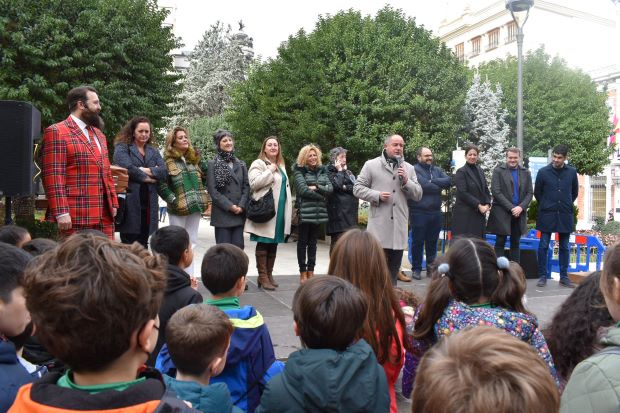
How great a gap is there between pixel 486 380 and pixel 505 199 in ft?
25.3

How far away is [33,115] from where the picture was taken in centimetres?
559

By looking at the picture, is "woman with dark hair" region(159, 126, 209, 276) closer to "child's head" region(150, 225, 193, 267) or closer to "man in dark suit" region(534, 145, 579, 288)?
"child's head" region(150, 225, 193, 267)

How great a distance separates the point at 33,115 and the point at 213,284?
332 cm

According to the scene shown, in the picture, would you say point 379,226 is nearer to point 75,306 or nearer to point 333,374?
point 333,374

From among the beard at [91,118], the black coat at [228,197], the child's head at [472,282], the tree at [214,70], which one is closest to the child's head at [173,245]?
the child's head at [472,282]

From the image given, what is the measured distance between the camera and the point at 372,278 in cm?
328

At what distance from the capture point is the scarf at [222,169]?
7016 mm

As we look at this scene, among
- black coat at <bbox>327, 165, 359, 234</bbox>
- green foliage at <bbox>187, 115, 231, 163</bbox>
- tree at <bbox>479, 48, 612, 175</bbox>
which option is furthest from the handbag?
green foliage at <bbox>187, 115, 231, 163</bbox>

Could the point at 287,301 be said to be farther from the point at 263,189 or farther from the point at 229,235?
the point at 263,189

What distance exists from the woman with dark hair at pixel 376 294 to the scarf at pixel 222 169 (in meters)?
3.74

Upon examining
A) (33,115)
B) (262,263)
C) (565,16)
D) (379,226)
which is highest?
(565,16)

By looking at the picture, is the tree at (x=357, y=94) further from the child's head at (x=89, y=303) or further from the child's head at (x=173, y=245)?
the child's head at (x=89, y=303)

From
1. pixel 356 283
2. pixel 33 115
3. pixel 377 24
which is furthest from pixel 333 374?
pixel 377 24

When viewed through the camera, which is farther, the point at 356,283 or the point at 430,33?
the point at 430,33
